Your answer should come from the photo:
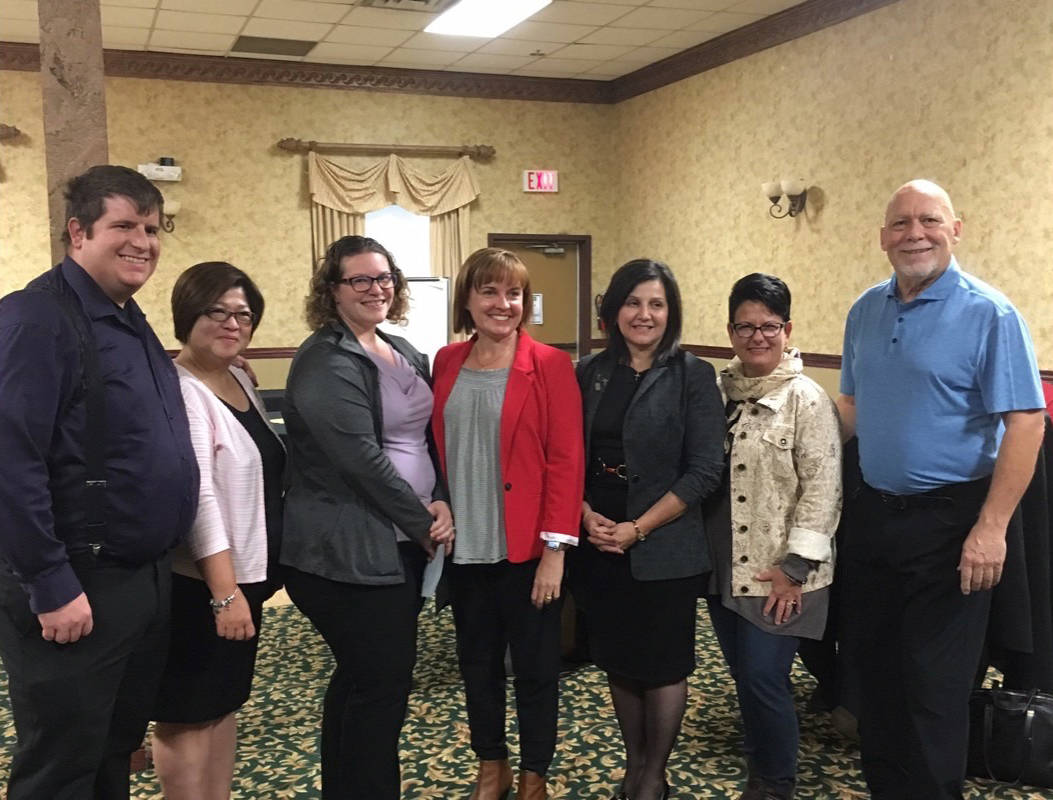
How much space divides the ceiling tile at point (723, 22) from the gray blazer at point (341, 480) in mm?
5104

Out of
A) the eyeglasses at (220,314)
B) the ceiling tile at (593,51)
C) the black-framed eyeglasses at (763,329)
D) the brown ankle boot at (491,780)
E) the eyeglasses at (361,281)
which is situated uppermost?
the ceiling tile at (593,51)

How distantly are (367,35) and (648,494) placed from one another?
5392 millimetres

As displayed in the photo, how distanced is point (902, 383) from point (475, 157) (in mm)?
6420

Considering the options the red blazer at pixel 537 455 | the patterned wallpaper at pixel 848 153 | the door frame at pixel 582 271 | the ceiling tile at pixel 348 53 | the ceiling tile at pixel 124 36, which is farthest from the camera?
the door frame at pixel 582 271

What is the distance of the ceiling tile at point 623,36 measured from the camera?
655 centimetres

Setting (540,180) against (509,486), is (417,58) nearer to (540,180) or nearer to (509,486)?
(540,180)

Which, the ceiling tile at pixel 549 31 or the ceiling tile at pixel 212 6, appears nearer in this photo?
the ceiling tile at pixel 212 6

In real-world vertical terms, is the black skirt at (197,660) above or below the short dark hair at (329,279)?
below

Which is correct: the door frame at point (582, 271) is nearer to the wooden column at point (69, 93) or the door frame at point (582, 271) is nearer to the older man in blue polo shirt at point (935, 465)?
the wooden column at point (69, 93)

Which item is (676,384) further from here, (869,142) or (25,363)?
(869,142)

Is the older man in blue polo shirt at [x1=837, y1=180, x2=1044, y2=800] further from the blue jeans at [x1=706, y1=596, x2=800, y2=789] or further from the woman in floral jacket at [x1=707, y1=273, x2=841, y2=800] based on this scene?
the blue jeans at [x1=706, y1=596, x2=800, y2=789]

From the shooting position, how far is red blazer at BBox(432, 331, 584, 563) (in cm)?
224

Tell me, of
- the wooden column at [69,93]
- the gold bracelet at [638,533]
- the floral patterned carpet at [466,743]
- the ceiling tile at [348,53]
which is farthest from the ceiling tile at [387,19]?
the gold bracelet at [638,533]

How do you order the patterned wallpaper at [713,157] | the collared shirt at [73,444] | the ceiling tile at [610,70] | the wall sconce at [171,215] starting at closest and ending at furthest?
the collared shirt at [73,444] → the patterned wallpaper at [713,157] → the wall sconce at [171,215] → the ceiling tile at [610,70]
